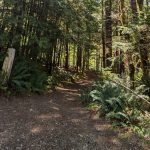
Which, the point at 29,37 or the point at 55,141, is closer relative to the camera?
the point at 55,141

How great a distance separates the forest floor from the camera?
263 inches

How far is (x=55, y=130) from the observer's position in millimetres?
7375

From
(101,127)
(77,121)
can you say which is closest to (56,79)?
(77,121)

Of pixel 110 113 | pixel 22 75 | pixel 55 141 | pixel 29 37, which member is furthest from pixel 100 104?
pixel 29 37

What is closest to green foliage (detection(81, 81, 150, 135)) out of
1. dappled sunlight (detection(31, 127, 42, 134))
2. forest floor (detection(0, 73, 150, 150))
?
forest floor (detection(0, 73, 150, 150))

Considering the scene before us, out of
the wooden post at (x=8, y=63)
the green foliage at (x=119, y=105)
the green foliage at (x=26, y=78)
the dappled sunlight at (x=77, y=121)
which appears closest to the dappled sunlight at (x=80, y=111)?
the green foliage at (x=119, y=105)

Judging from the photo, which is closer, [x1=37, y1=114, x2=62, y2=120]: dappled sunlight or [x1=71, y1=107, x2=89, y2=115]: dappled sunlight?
[x1=37, y1=114, x2=62, y2=120]: dappled sunlight

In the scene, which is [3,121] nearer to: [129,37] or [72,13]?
[129,37]

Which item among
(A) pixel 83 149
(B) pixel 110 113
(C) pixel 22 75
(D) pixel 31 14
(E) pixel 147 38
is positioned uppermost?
(D) pixel 31 14

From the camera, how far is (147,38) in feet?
33.8

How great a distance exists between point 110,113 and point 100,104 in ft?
3.38

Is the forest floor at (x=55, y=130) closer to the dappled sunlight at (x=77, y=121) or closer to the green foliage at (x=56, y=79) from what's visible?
the dappled sunlight at (x=77, y=121)

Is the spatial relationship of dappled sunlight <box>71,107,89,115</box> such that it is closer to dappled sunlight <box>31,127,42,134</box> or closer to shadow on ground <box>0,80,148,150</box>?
shadow on ground <box>0,80,148,150</box>

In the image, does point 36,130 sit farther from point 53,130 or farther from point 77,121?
point 77,121
